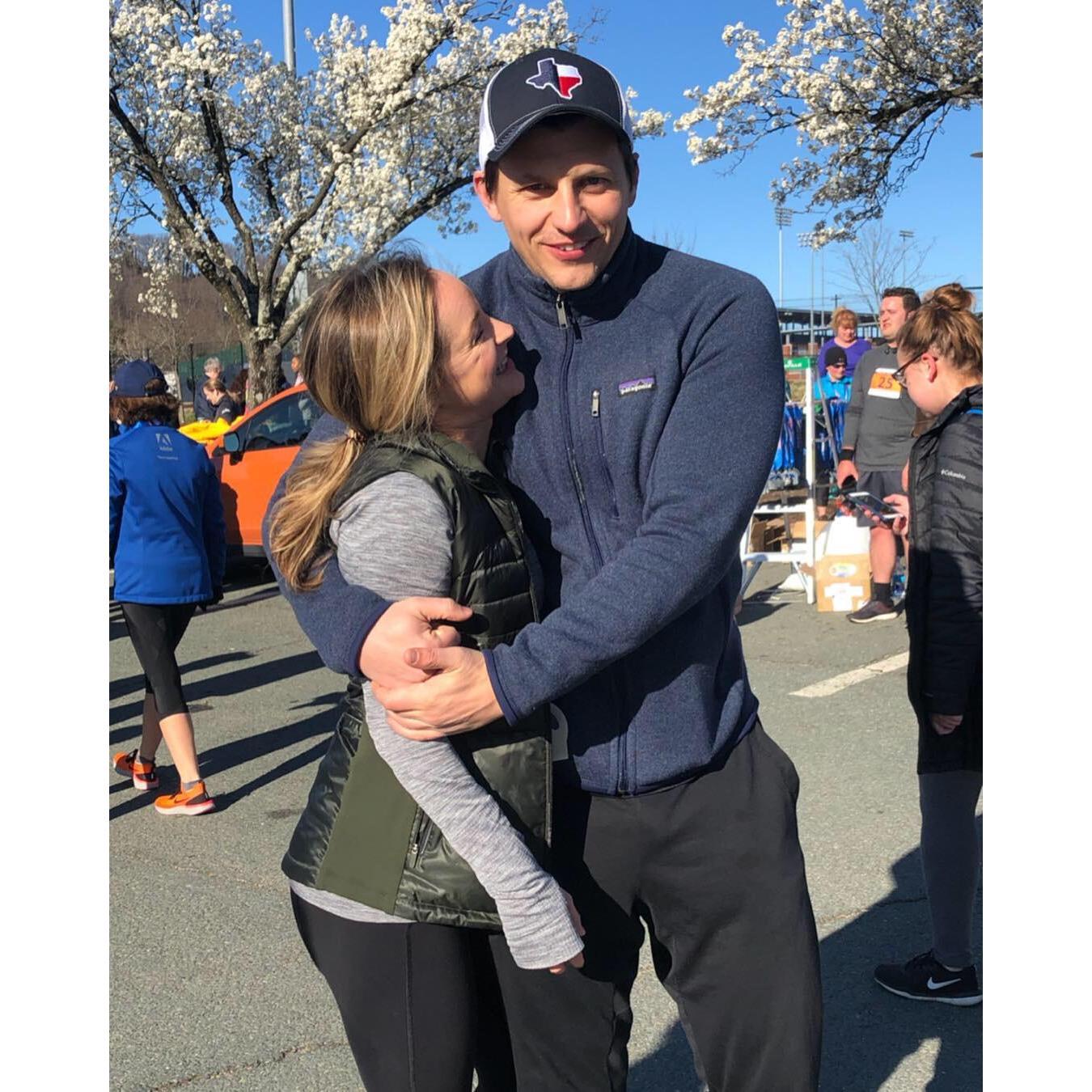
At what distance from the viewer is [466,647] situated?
1.70 meters

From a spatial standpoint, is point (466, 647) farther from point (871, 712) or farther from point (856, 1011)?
point (871, 712)

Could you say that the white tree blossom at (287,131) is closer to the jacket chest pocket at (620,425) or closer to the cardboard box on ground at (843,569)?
the cardboard box on ground at (843,569)

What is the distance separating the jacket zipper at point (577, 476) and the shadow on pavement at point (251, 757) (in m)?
3.99

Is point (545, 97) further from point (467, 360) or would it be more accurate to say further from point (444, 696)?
point (444, 696)

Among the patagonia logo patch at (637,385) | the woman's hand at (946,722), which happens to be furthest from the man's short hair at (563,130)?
the woman's hand at (946,722)

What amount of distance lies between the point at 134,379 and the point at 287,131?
18.2m

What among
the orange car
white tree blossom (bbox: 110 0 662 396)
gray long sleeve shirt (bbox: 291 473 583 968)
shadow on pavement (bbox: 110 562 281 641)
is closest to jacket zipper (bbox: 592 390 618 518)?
gray long sleeve shirt (bbox: 291 473 583 968)

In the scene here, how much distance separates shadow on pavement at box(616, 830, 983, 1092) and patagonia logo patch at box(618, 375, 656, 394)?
182cm

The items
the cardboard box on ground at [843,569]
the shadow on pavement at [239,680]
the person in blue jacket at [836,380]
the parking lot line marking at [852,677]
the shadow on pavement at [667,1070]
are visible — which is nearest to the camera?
the shadow on pavement at [667,1070]

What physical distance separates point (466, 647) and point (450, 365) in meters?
0.41

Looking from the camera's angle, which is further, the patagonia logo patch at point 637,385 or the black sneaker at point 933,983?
the black sneaker at point 933,983

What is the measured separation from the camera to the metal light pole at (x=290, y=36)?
22.5 metres

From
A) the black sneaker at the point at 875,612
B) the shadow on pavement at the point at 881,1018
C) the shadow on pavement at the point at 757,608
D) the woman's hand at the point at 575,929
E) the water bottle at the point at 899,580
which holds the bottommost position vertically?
the shadow on pavement at the point at 881,1018

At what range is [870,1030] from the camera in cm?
339
